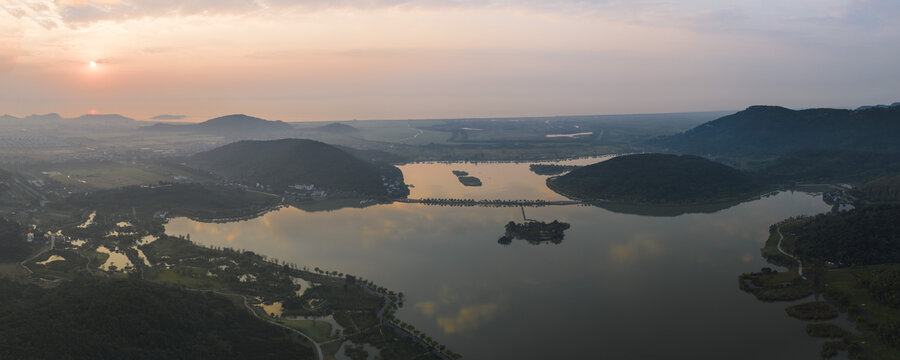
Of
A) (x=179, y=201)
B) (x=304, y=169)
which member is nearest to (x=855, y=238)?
(x=304, y=169)

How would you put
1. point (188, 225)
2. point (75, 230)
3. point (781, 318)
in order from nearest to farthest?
point (781, 318), point (75, 230), point (188, 225)

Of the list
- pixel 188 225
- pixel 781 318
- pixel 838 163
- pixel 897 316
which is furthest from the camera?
pixel 838 163

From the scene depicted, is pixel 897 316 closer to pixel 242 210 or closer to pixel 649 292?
pixel 649 292

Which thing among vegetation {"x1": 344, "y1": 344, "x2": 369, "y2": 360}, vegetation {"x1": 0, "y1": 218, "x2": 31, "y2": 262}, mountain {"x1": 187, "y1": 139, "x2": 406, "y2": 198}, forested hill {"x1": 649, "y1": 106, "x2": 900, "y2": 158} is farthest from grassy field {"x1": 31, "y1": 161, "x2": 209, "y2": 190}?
forested hill {"x1": 649, "y1": 106, "x2": 900, "y2": 158}

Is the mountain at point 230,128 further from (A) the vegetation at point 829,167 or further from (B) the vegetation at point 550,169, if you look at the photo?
(A) the vegetation at point 829,167

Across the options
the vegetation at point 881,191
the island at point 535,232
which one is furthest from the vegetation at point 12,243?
the vegetation at point 881,191

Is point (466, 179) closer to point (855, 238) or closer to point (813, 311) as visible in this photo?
point (855, 238)

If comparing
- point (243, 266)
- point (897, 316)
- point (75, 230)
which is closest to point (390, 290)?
point (243, 266)
